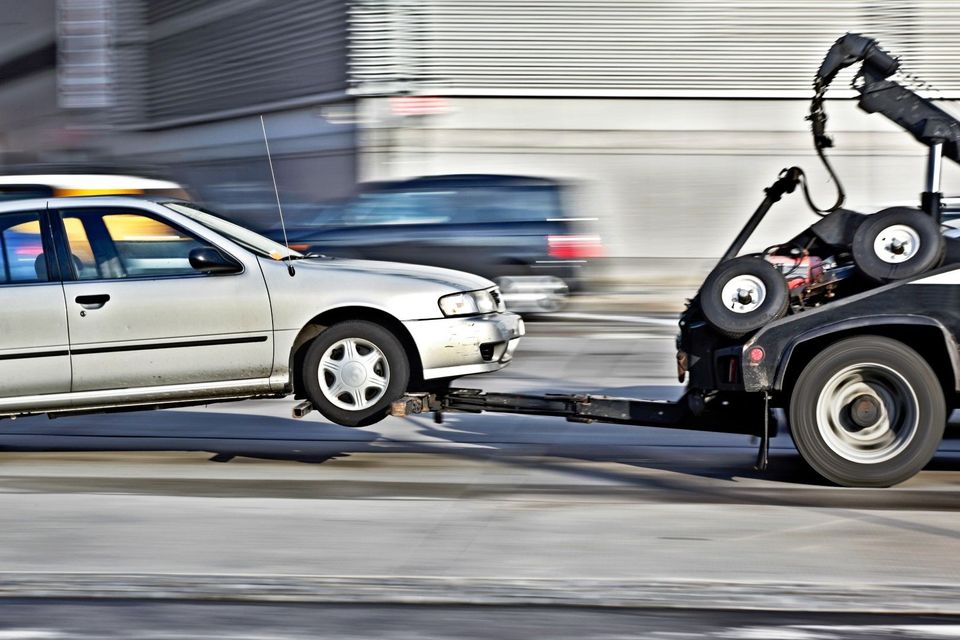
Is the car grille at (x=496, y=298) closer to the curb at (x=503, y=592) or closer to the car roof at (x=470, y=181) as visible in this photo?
the curb at (x=503, y=592)

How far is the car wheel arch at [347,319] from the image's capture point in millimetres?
7617

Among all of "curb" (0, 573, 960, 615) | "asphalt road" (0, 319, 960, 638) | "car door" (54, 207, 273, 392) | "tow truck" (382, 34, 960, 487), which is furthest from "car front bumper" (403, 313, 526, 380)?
"curb" (0, 573, 960, 615)

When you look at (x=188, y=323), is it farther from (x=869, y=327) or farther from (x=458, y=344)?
(x=869, y=327)

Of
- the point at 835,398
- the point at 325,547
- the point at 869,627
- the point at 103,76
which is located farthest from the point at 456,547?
the point at 103,76

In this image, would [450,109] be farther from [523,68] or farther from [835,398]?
[835,398]

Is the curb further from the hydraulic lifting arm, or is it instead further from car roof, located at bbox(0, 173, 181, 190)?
car roof, located at bbox(0, 173, 181, 190)

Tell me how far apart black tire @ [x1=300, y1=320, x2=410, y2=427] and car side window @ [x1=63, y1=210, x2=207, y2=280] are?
864 millimetres

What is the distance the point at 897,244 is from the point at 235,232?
3726 mm

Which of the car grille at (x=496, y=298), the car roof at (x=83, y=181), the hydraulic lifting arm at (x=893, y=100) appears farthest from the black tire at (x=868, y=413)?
the car roof at (x=83, y=181)

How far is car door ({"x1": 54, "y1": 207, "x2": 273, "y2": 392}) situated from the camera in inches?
295

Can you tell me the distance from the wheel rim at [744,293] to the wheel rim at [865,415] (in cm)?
54

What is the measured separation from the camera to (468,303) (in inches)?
307

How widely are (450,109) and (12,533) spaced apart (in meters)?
20.4

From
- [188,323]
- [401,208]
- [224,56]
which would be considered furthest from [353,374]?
[224,56]
